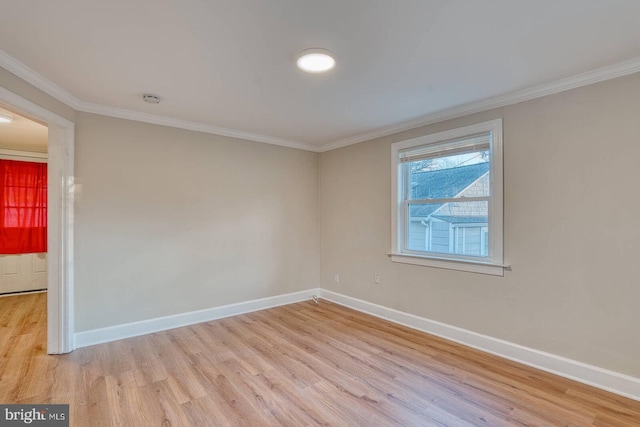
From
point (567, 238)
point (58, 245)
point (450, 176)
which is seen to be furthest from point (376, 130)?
point (58, 245)

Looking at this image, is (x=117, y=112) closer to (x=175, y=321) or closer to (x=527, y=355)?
(x=175, y=321)

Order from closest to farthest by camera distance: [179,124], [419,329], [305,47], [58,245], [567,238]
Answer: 1. [305,47]
2. [567,238]
3. [58,245]
4. [419,329]
5. [179,124]

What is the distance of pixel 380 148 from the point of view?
4035 millimetres

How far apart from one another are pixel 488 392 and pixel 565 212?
158 cm

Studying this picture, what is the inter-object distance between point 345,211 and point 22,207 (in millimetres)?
5342

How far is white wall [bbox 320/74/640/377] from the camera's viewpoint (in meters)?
2.27

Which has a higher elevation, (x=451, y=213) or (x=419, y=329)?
(x=451, y=213)

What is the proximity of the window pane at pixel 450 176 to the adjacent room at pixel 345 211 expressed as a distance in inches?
0.8

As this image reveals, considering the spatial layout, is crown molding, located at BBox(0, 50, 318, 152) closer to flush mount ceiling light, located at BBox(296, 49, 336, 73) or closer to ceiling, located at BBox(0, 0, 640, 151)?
ceiling, located at BBox(0, 0, 640, 151)

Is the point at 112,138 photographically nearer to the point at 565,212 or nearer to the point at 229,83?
the point at 229,83

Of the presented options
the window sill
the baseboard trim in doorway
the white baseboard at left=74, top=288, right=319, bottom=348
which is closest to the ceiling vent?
the white baseboard at left=74, top=288, right=319, bottom=348

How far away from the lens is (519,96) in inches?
108

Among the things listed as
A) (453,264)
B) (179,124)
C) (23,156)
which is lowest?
(453,264)

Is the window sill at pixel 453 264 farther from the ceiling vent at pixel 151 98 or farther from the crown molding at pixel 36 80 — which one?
the crown molding at pixel 36 80
